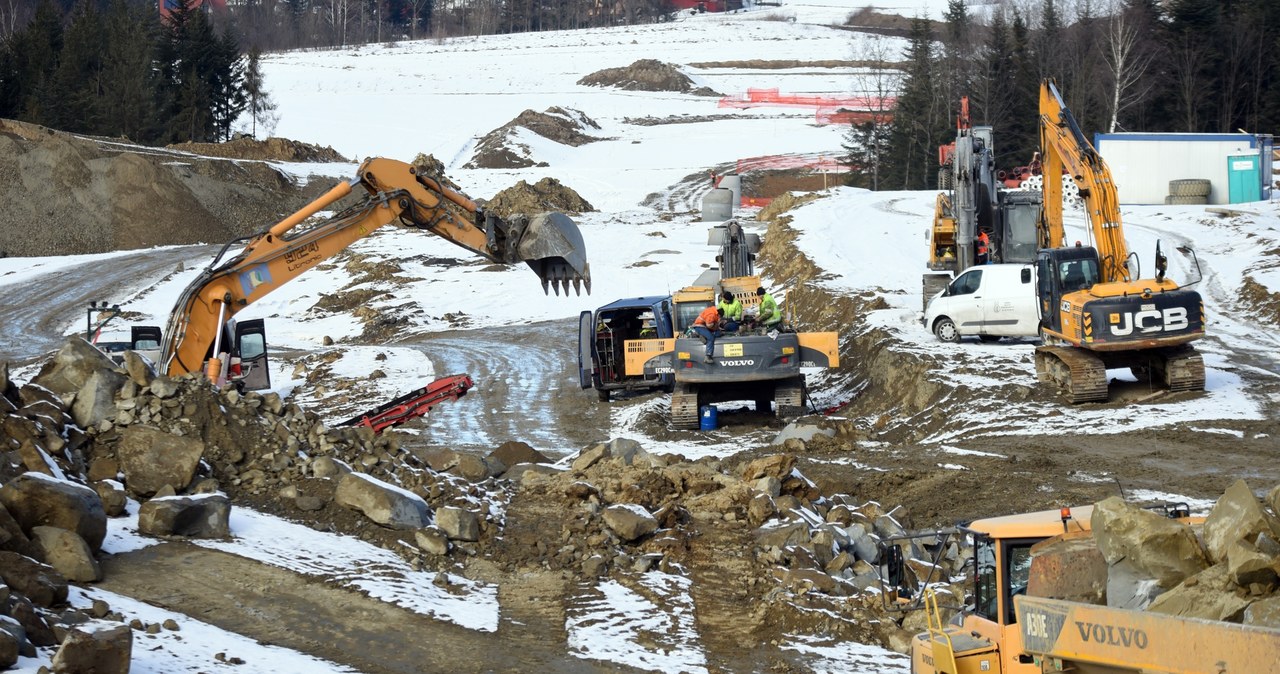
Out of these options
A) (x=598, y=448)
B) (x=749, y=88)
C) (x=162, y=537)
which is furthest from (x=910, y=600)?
(x=749, y=88)

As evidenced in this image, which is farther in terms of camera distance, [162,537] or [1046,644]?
[162,537]

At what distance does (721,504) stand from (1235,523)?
776cm

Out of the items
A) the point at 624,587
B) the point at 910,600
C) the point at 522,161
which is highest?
the point at 522,161

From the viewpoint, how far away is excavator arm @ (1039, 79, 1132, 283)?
774 inches

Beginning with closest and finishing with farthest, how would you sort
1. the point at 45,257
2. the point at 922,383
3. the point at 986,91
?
the point at 922,383 < the point at 45,257 < the point at 986,91

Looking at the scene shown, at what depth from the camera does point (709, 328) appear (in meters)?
19.9

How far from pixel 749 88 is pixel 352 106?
29.8 m

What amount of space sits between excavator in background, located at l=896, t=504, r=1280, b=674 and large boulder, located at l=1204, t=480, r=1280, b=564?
46cm

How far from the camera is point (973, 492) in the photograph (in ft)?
46.5

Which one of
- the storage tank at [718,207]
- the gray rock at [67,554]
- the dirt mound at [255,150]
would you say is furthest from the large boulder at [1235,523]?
the dirt mound at [255,150]

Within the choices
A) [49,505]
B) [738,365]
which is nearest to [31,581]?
[49,505]

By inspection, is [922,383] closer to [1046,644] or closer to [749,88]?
[1046,644]

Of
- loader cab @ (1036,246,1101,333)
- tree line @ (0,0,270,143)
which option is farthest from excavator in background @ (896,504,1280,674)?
tree line @ (0,0,270,143)

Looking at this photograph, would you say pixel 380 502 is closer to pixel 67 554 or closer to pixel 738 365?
pixel 67 554
